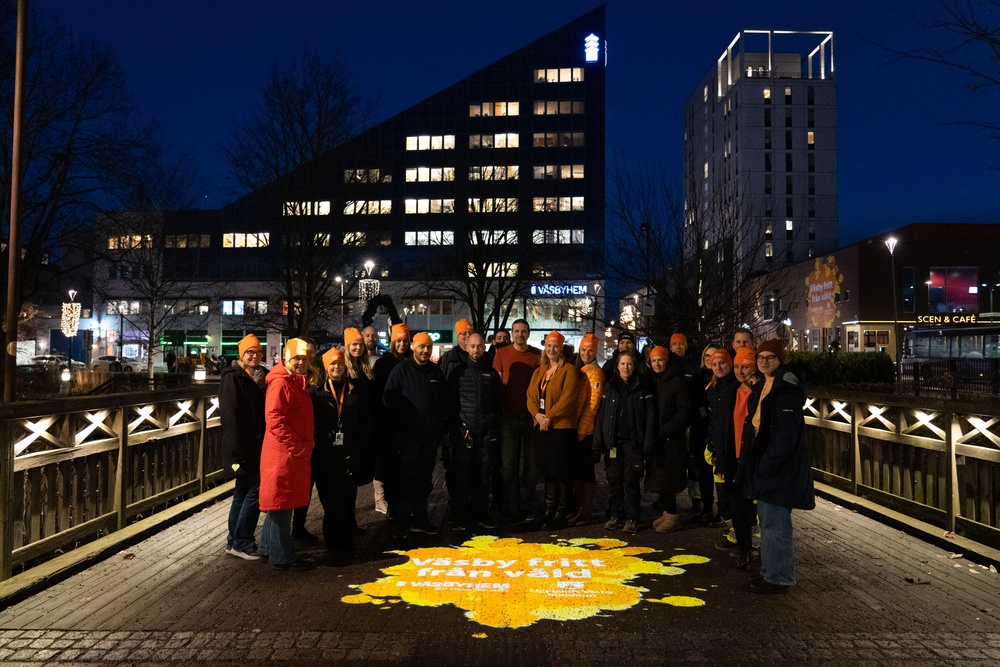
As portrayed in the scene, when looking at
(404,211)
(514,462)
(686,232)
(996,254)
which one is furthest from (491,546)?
(404,211)

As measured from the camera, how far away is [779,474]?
Answer: 6.21 m

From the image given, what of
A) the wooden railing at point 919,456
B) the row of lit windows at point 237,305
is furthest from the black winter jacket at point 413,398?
the row of lit windows at point 237,305

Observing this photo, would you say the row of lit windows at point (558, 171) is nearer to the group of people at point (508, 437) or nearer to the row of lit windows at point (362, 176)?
the row of lit windows at point (362, 176)

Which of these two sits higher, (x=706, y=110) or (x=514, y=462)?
(x=706, y=110)

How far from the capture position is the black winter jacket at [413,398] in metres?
8.16

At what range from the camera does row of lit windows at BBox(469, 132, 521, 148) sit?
253ft

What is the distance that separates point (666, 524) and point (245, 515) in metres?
4.35

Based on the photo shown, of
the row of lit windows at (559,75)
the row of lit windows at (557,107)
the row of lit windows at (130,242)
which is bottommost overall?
the row of lit windows at (130,242)

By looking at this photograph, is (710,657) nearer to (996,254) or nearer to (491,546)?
(491,546)

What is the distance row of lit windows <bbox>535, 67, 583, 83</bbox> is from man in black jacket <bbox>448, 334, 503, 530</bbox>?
73.8m

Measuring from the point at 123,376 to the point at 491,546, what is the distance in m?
21.2

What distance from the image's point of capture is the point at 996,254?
2309 inches

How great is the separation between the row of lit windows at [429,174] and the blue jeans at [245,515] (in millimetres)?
70623

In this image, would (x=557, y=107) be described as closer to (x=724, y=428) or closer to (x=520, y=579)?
(x=724, y=428)
